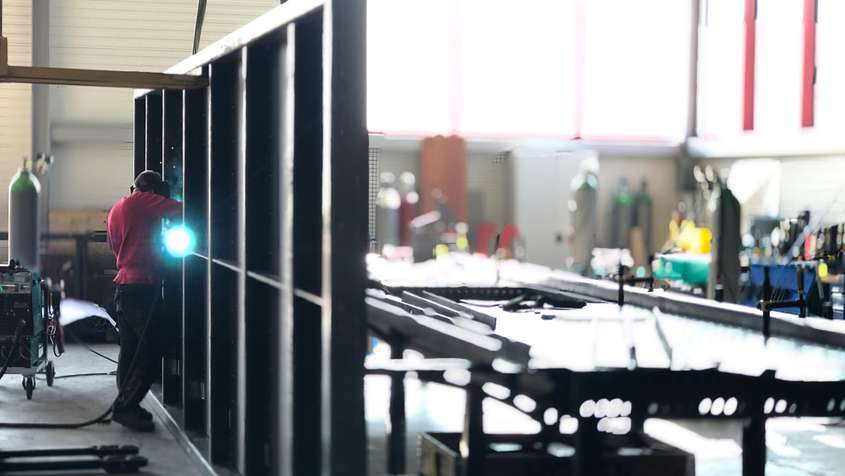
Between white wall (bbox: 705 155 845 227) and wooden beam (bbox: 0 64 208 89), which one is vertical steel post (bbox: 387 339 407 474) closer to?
wooden beam (bbox: 0 64 208 89)

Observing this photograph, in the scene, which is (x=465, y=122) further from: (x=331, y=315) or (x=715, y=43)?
(x=331, y=315)

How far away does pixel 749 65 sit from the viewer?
14117 millimetres

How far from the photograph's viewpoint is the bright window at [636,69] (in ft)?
48.3

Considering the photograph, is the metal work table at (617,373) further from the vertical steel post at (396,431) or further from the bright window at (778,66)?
the bright window at (778,66)

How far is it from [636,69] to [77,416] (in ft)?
32.9

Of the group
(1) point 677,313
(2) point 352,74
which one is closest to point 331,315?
(2) point 352,74

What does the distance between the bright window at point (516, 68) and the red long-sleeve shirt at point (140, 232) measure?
8.09 m

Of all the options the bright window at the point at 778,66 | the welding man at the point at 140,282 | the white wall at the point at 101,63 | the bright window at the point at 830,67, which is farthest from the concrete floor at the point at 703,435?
the bright window at the point at 778,66

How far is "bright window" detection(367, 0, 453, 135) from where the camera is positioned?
534 inches

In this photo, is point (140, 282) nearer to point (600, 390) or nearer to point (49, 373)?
point (49, 373)

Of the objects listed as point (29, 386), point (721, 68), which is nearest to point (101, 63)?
point (29, 386)

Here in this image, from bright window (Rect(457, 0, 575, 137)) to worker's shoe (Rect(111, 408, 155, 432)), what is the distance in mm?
8353

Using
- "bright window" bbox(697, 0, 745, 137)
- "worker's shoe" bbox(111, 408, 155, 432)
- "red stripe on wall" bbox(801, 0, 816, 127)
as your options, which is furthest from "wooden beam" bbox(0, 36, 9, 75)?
"bright window" bbox(697, 0, 745, 137)

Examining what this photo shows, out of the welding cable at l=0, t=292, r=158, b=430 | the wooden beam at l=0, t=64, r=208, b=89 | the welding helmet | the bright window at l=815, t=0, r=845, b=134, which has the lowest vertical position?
the welding cable at l=0, t=292, r=158, b=430
